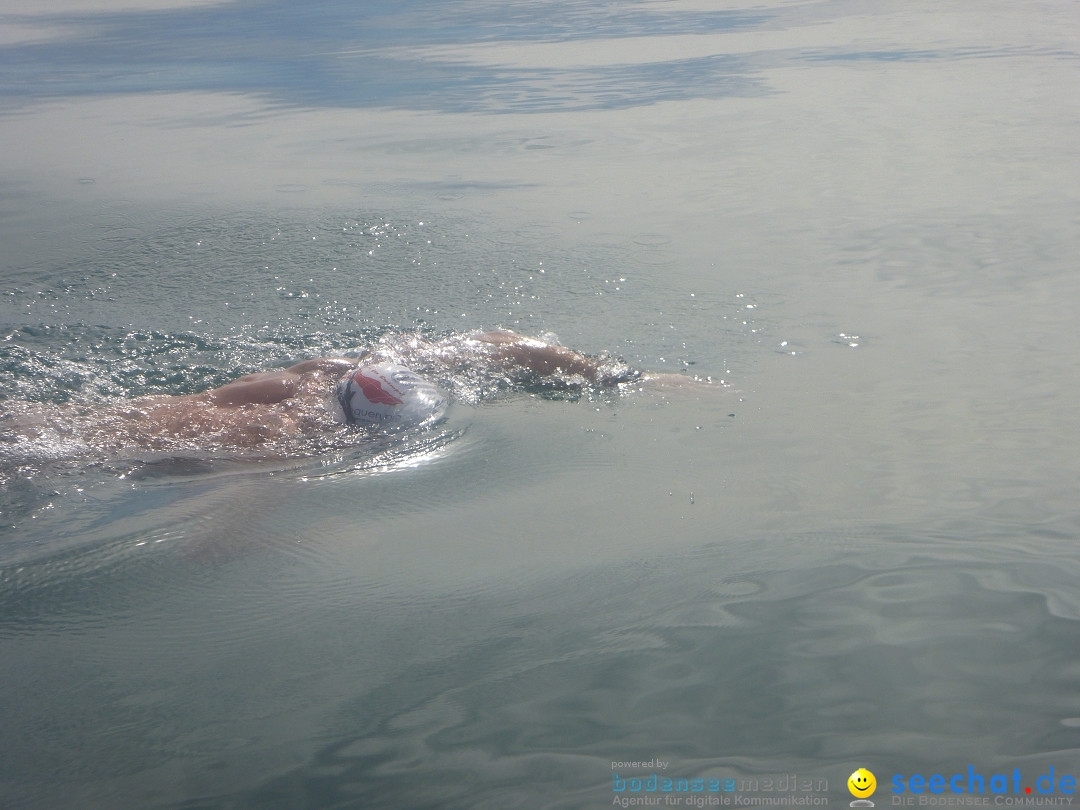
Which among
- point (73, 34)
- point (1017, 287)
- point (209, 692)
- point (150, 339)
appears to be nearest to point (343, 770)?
point (209, 692)

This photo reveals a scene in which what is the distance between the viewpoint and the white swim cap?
4461 millimetres

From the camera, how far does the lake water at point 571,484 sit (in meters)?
2.46

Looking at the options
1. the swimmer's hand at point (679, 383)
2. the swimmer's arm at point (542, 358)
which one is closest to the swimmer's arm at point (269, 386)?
the swimmer's arm at point (542, 358)

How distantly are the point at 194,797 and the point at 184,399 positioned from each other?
254 cm

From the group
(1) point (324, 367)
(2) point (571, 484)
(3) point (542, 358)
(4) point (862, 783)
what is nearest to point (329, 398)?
(1) point (324, 367)

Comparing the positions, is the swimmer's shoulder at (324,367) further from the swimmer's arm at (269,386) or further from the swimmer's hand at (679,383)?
the swimmer's hand at (679,383)

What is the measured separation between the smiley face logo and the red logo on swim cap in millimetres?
2799

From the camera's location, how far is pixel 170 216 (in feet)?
24.8

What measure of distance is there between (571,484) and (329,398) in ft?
4.57

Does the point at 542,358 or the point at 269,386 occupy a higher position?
the point at 269,386

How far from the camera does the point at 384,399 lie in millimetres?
4480

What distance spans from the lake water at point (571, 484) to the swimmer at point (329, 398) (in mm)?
182
